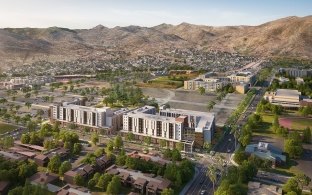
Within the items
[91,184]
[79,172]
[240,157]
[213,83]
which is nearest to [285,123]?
[240,157]

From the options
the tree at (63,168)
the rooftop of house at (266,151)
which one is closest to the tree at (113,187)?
the tree at (63,168)

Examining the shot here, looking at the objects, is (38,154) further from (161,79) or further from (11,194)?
(161,79)

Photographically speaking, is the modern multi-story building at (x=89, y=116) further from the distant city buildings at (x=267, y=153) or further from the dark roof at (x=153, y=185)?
the distant city buildings at (x=267, y=153)

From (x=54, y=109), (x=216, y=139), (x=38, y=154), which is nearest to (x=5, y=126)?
(x=54, y=109)

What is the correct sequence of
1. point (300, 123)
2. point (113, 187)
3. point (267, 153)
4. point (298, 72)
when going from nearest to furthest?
point (113, 187)
point (267, 153)
point (300, 123)
point (298, 72)

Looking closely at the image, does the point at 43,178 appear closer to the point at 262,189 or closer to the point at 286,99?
the point at 262,189
